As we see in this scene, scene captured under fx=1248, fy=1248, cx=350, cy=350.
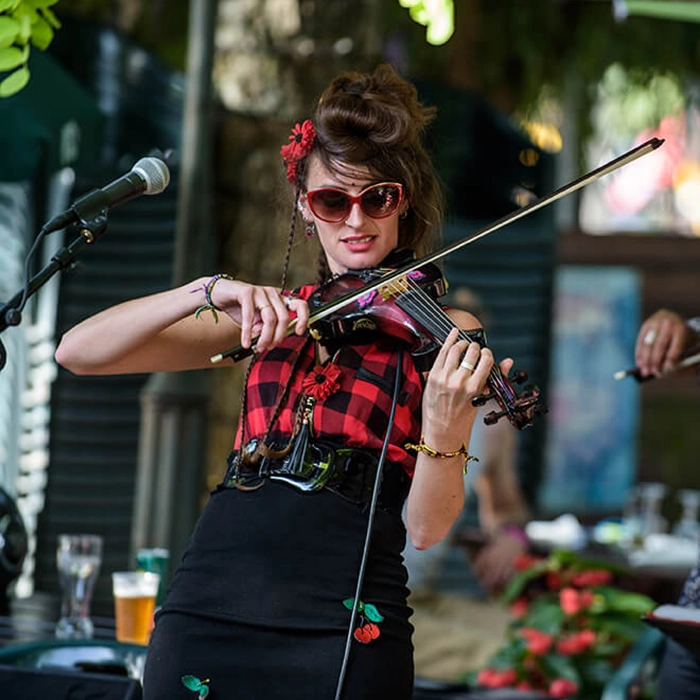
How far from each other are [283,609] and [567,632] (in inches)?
89.5

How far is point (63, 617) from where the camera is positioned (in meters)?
2.47

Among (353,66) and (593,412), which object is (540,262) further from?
(593,412)

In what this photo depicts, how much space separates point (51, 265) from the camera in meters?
1.69

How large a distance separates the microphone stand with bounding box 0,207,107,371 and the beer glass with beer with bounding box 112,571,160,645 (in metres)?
0.72

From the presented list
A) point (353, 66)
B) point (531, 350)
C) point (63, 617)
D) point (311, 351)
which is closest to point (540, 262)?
point (531, 350)

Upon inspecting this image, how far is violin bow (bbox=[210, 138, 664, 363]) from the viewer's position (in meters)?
1.61

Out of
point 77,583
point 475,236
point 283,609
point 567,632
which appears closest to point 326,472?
point 283,609

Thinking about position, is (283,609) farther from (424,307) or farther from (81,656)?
(81,656)

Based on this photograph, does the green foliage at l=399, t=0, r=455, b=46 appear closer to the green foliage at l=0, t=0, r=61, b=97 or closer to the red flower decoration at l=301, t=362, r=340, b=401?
the green foliage at l=0, t=0, r=61, b=97

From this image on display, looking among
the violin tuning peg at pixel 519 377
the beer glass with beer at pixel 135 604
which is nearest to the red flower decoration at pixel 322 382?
the violin tuning peg at pixel 519 377

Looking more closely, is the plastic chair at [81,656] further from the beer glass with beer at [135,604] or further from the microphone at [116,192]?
the microphone at [116,192]

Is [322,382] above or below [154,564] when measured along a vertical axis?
above

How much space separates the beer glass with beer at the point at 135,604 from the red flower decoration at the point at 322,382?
826 millimetres

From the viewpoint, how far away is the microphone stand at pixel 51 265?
169 cm
